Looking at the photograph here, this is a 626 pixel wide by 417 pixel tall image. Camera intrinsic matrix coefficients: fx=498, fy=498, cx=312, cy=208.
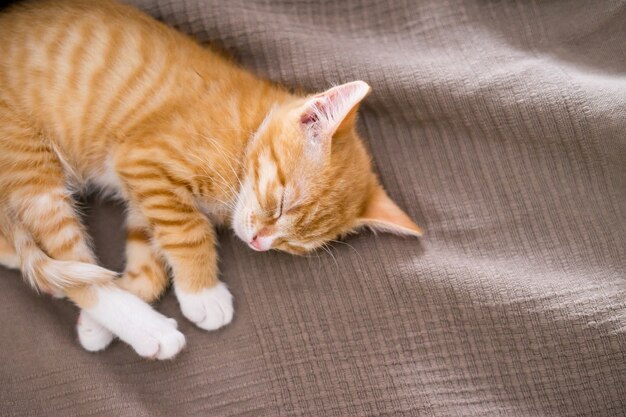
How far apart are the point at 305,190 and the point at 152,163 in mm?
369

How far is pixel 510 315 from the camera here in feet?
3.58

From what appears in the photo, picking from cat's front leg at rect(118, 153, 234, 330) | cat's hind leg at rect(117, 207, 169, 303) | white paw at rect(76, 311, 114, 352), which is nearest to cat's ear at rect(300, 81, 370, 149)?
cat's front leg at rect(118, 153, 234, 330)

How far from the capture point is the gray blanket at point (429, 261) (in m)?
1.07

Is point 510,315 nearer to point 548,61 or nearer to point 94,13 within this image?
point 548,61

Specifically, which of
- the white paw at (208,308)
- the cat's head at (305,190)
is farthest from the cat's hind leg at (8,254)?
the cat's head at (305,190)

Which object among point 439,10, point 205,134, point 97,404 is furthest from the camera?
point 439,10

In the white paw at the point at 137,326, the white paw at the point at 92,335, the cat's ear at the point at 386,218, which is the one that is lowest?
the white paw at the point at 92,335

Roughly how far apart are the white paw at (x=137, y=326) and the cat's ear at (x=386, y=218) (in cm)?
49

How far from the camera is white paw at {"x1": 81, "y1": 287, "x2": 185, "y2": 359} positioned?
108cm

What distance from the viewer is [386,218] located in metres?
1.13

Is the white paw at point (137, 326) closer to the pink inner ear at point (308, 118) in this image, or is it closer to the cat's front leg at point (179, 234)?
the cat's front leg at point (179, 234)

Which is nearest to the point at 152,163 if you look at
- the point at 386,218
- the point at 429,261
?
the point at 386,218

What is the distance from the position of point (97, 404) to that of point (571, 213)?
3.68ft

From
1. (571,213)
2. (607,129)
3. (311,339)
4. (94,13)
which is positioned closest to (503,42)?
(607,129)
